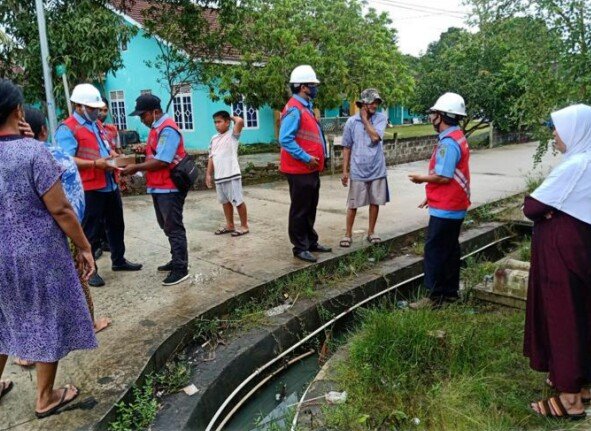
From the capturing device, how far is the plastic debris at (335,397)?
9.35 feet

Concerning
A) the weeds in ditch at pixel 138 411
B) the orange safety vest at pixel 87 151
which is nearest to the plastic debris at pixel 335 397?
the weeds in ditch at pixel 138 411

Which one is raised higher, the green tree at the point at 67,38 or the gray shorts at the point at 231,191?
the green tree at the point at 67,38

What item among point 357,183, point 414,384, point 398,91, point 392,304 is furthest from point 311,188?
point 398,91

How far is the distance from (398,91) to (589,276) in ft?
34.7

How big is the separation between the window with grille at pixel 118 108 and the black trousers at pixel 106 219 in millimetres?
15435

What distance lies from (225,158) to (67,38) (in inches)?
114

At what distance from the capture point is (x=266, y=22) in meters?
10.3

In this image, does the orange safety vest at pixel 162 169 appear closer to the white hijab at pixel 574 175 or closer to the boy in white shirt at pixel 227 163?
the boy in white shirt at pixel 227 163

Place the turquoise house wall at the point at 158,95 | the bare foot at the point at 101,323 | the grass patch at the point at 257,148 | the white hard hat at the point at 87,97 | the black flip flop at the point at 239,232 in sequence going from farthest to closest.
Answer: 1. the turquoise house wall at the point at 158,95
2. the grass patch at the point at 257,148
3. the black flip flop at the point at 239,232
4. the white hard hat at the point at 87,97
5. the bare foot at the point at 101,323

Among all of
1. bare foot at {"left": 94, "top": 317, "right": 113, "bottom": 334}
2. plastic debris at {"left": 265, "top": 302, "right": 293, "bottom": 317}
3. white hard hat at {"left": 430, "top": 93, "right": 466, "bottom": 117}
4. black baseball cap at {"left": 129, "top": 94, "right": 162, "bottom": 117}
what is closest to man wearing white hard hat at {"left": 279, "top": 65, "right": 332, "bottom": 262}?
plastic debris at {"left": 265, "top": 302, "right": 293, "bottom": 317}

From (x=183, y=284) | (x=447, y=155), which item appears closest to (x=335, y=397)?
(x=183, y=284)

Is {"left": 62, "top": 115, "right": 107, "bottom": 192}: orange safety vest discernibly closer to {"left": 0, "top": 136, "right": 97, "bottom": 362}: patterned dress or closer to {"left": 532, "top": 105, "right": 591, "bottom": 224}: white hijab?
{"left": 0, "top": 136, "right": 97, "bottom": 362}: patterned dress

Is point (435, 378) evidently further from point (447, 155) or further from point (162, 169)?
point (162, 169)

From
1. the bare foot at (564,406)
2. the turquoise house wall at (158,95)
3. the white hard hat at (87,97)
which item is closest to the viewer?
the bare foot at (564,406)
